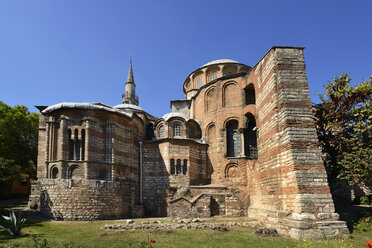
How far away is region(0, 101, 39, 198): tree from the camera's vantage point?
1022 inches

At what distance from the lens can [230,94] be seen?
22516 mm

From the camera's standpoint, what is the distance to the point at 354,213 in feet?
48.6

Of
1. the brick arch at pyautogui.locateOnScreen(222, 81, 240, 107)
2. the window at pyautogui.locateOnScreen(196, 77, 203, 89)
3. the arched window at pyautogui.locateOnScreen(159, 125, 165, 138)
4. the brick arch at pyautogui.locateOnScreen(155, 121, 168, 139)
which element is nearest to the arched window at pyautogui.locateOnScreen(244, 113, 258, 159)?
the brick arch at pyautogui.locateOnScreen(222, 81, 240, 107)

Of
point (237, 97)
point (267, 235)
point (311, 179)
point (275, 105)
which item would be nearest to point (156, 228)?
point (267, 235)

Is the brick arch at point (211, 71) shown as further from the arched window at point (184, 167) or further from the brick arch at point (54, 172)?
the brick arch at point (54, 172)

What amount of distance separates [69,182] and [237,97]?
1457 centimetres

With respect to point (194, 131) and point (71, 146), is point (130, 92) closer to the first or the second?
point (194, 131)

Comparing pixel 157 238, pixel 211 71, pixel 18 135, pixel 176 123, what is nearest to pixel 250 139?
pixel 176 123

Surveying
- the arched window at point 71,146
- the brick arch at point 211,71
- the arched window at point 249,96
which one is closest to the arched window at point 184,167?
the arched window at point 249,96

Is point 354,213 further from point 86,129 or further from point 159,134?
point 86,129

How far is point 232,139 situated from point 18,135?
22.9 m

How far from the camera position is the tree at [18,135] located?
85.1 ft

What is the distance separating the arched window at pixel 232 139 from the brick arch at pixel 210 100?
222 cm

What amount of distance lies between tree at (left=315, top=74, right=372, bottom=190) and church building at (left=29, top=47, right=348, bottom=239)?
2.74 metres
